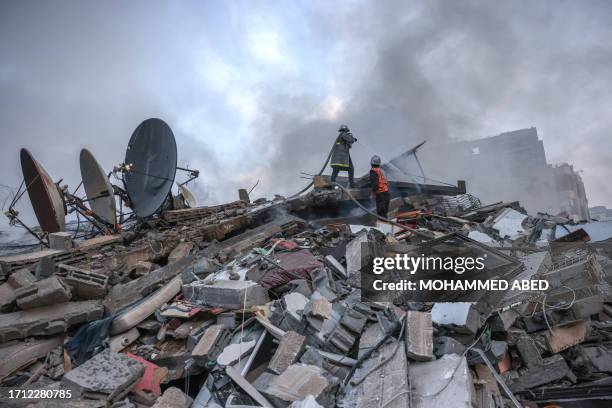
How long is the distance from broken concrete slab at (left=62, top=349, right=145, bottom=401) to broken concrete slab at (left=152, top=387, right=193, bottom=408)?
0.38 m

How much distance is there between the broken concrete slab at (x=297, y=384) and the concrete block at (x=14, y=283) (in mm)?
3771

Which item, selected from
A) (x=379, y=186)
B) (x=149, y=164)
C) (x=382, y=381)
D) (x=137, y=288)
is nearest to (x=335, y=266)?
(x=382, y=381)

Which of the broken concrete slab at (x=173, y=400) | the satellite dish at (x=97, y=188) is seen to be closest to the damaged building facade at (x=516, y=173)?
the satellite dish at (x=97, y=188)

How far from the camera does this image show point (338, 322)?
140 inches

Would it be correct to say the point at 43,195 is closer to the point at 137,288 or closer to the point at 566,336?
the point at 137,288

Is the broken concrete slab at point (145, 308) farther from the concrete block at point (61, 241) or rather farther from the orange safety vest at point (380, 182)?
the orange safety vest at point (380, 182)

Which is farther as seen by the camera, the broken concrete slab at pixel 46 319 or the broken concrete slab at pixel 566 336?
the broken concrete slab at pixel 46 319

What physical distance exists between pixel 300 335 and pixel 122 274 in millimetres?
3678

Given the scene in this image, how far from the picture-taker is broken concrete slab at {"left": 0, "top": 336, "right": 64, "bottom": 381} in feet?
11.3

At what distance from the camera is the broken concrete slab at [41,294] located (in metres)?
4.00

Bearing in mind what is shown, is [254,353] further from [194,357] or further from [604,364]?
[604,364]

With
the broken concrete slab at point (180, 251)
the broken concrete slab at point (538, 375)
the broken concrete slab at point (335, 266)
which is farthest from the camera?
the broken concrete slab at point (180, 251)

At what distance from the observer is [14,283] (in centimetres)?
462

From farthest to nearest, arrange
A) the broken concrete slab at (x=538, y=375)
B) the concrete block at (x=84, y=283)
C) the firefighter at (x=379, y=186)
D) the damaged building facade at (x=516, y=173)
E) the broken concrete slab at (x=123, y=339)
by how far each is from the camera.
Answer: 1. the damaged building facade at (x=516, y=173)
2. the firefighter at (x=379, y=186)
3. the concrete block at (x=84, y=283)
4. the broken concrete slab at (x=123, y=339)
5. the broken concrete slab at (x=538, y=375)
